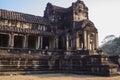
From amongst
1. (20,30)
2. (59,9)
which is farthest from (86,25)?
(20,30)

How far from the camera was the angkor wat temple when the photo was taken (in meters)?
22.0

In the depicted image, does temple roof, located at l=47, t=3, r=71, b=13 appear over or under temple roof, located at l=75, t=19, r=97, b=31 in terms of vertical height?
over

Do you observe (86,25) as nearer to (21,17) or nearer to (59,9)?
(59,9)

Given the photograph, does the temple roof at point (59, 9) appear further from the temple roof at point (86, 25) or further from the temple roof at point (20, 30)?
the temple roof at point (20, 30)

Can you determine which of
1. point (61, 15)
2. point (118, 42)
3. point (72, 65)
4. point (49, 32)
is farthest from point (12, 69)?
point (118, 42)

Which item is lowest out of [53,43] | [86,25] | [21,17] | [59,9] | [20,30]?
[53,43]

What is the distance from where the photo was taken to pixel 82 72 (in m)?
22.3

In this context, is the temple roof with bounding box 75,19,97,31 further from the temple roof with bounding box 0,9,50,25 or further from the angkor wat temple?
the temple roof with bounding box 0,9,50,25

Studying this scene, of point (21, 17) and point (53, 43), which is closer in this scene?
point (21, 17)

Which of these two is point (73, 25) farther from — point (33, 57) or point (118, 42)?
point (118, 42)

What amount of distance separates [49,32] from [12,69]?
463 inches

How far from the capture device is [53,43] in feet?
107

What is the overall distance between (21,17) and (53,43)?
23.3 ft

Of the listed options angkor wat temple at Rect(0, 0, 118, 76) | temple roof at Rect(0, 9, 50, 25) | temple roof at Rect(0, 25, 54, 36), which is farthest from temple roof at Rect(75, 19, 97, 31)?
temple roof at Rect(0, 9, 50, 25)
